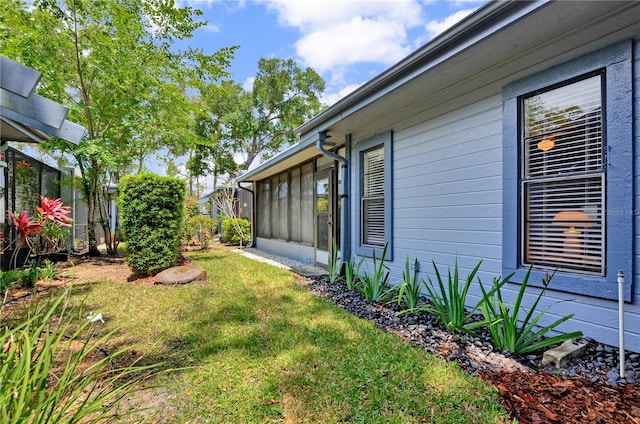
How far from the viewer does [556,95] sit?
2.77m

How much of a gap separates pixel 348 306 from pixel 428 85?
2.76 m

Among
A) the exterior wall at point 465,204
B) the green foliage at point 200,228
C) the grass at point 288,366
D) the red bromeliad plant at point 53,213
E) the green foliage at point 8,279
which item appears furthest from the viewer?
the green foliage at point 200,228

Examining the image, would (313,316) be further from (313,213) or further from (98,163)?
(98,163)

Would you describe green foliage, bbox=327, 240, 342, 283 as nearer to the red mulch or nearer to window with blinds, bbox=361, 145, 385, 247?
window with blinds, bbox=361, 145, 385, 247

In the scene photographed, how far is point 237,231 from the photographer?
11.7 metres

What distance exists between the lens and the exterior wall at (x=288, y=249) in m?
7.52

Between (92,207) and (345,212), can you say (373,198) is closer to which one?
(345,212)

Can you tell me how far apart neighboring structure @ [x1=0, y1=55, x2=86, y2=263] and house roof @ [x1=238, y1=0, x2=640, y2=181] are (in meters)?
3.09

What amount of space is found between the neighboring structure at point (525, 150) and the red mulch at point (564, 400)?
0.70 meters

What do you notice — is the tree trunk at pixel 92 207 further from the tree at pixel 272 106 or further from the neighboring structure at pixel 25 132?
the tree at pixel 272 106

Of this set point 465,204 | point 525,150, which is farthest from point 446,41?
point 465,204

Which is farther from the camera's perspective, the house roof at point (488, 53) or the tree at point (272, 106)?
the tree at point (272, 106)

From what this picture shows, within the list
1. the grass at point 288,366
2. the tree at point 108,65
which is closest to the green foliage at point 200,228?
the tree at point 108,65

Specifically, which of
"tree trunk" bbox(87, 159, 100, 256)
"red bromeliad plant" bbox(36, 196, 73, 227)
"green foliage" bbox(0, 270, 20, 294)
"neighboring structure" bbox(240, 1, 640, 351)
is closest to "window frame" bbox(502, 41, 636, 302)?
"neighboring structure" bbox(240, 1, 640, 351)
